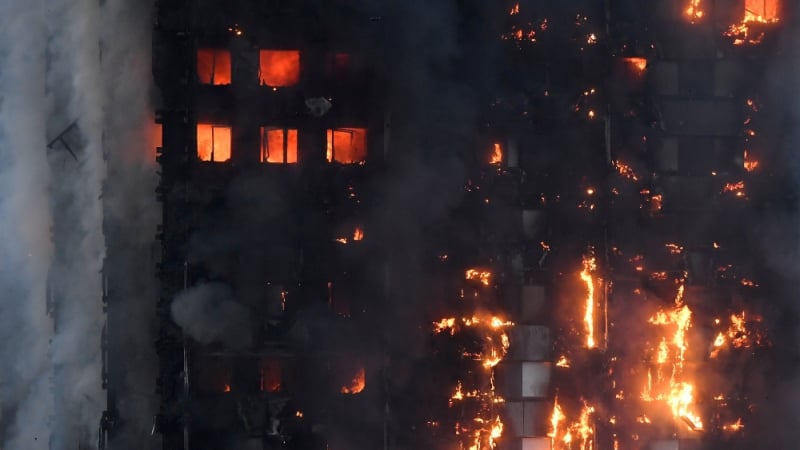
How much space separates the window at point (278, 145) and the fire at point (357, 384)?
274 centimetres

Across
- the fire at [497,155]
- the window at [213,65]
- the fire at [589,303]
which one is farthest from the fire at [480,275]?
the window at [213,65]

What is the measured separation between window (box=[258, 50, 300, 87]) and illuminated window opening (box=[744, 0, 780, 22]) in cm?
586

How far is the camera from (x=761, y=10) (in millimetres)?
7301

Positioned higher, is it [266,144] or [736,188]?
[266,144]

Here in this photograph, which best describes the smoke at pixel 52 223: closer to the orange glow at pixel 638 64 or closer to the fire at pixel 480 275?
the fire at pixel 480 275

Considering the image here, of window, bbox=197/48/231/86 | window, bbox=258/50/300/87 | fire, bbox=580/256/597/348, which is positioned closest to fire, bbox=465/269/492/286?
fire, bbox=580/256/597/348

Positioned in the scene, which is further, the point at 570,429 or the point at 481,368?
the point at 570,429

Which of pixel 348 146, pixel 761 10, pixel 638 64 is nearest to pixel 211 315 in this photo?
pixel 348 146

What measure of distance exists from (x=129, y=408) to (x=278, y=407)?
194cm

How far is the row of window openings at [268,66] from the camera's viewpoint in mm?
6848

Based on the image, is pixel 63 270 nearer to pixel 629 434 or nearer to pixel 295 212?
pixel 295 212

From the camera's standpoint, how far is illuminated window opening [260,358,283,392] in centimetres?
684

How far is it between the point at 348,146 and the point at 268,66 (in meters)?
1.38

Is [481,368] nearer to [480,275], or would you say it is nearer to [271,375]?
[480,275]
